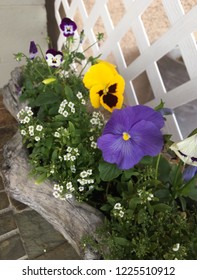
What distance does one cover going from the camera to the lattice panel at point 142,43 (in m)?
1.18

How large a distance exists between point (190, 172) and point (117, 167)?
0.21 m

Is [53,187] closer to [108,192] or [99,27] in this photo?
[108,192]

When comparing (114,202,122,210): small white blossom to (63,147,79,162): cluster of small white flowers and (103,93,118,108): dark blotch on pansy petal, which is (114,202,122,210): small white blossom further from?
(103,93,118,108): dark blotch on pansy petal

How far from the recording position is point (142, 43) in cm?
141

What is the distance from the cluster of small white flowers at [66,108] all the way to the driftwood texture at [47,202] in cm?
23

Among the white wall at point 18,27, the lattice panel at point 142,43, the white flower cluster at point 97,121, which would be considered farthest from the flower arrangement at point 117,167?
the white wall at point 18,27

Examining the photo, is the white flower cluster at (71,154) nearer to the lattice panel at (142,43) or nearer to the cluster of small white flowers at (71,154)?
the cluster of small white flowers at (71,154)

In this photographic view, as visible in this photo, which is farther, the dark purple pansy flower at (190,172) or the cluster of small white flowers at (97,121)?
the cluster of small white flowers at (97,121)

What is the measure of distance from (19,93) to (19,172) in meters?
0.41

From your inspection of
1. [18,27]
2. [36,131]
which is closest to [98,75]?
[36,131]

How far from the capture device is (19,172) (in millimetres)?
1137

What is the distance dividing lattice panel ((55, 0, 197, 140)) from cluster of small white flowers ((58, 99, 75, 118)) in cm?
49

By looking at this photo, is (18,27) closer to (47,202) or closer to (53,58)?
(53,58)

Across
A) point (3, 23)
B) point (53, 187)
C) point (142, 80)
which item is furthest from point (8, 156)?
point (3, 23)
